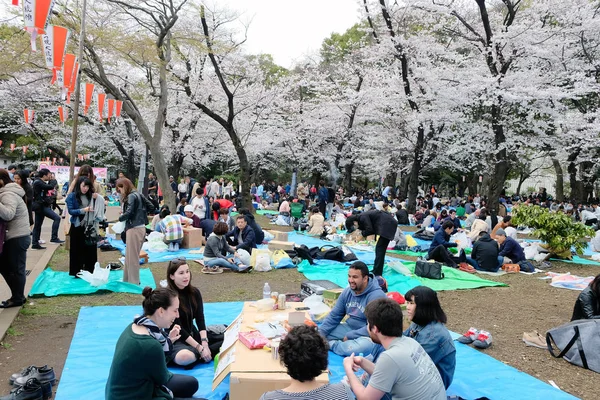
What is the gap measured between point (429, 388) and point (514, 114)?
58.6 ft

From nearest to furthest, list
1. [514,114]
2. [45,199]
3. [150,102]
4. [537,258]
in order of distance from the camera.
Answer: [45,199], [537,258], [514,114], [150,102]

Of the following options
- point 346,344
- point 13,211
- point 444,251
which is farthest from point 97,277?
point 444,251

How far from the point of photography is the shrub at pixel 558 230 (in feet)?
32.8

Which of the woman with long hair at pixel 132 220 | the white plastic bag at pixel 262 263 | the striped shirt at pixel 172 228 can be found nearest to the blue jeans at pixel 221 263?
the white plastic bag at pixel 262 263

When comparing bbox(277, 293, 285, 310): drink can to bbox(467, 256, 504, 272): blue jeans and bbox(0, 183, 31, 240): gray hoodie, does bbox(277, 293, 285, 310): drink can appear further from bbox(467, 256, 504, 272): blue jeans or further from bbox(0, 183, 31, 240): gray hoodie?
bbox(467, 256, 504, 272): blue jeans

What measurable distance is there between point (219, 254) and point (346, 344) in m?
4.27

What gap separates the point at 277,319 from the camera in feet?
13.9

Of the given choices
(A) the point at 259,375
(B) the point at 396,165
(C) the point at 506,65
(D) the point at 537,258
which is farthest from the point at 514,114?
(A) the point at 259,375

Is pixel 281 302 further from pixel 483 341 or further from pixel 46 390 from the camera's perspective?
pixel 483 341

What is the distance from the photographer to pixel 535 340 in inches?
197

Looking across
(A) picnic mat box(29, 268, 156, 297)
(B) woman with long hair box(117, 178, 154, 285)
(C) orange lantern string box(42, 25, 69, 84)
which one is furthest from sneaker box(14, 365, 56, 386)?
(C) orange lantern string box(42, 25, 69, 84)

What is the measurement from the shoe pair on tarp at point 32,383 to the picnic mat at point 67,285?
8.51 feet

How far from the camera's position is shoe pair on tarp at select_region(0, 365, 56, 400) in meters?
3.33

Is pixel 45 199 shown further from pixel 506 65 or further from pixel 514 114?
pixel 514 114
